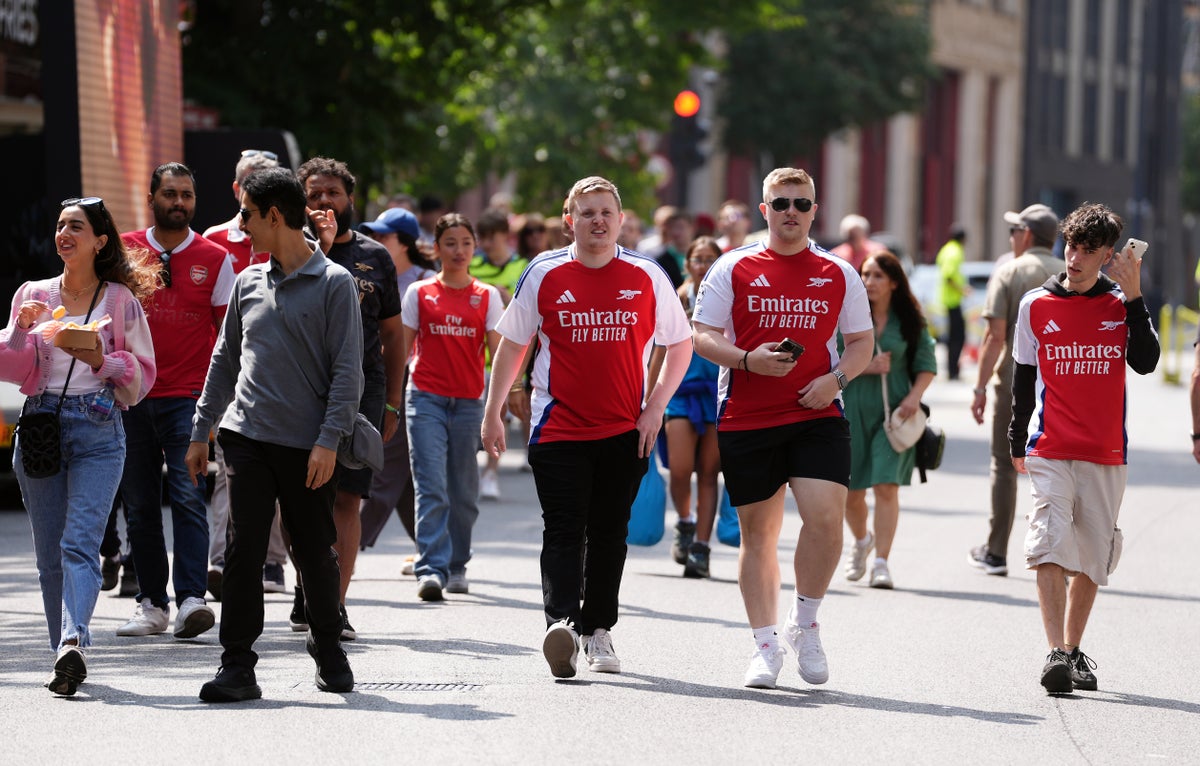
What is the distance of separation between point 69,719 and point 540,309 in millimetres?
2147

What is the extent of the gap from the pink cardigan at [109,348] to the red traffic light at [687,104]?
46.6 feet

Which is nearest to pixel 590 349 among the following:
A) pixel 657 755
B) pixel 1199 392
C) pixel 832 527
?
pixel 832 527

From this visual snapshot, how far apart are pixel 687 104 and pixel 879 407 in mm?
11164

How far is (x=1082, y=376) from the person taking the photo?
25.3ft

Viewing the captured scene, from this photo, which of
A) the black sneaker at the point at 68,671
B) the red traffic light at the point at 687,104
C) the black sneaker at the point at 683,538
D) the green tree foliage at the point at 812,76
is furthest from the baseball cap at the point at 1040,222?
the green tree foliage at the point at 812,76

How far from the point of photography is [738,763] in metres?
6.27

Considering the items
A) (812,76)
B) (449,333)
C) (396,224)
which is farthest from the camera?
(812,76)

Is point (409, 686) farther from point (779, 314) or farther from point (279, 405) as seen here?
point (779, 314)

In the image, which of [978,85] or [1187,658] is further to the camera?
[978,85]

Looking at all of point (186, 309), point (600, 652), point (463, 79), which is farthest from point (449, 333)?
point (463, 79)

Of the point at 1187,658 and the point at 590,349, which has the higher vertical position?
the point at 590,349

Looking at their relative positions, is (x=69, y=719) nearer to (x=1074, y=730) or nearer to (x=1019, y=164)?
(x=1074, y=730)

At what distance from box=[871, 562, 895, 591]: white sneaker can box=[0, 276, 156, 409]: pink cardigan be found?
425 centimetres

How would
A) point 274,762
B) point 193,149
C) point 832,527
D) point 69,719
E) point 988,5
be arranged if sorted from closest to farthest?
1. point 274,762
2. point 69,719
3. point 832,527
4. point 193,149
5. point 988,5
